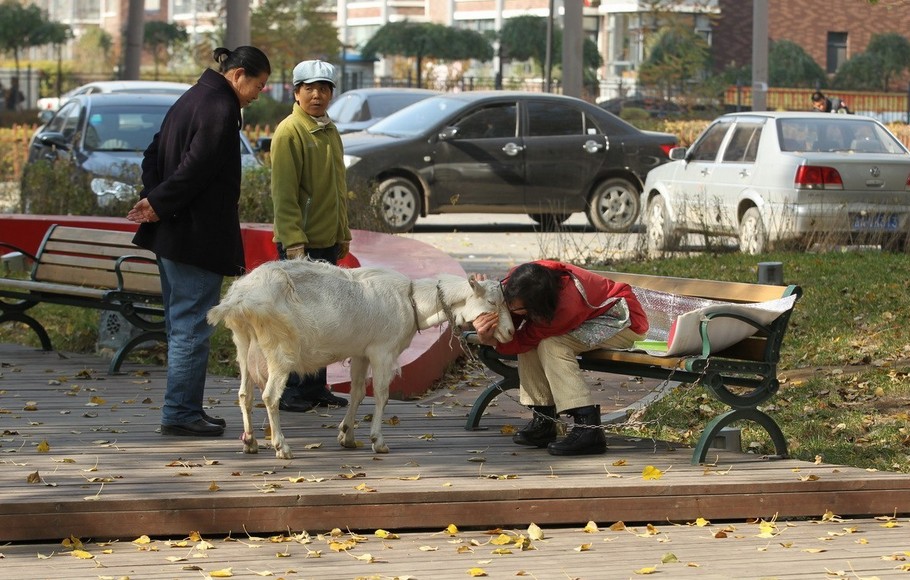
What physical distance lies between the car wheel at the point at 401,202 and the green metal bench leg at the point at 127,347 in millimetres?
9223

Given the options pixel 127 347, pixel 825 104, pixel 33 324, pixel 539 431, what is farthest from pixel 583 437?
pixel 825 104

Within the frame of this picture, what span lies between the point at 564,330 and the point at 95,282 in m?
4.30

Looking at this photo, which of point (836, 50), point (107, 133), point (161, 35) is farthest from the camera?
point (161, 35)

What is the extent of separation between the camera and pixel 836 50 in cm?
6006

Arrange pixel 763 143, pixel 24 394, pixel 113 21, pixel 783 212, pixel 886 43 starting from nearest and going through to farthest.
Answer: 1. pixel 24 394
2. pixel 783 212
3. pixel 763 143
4. pixel 886 43
5. pixel 113 21

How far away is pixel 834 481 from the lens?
250 inches

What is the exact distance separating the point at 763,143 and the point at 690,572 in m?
10.9

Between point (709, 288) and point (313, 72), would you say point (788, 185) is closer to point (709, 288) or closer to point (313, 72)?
point (709, 288)

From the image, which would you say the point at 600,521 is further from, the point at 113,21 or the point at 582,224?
the point at 113,21

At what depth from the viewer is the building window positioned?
59.7 m

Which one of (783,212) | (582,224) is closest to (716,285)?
(783,212)

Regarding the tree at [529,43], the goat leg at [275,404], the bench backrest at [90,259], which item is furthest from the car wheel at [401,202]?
the tree at [529,43]

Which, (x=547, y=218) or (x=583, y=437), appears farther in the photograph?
(x=547, y=218)

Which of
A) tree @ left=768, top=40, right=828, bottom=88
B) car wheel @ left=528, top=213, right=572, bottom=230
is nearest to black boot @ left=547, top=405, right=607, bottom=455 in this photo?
car wheel @ left=528, top=213, right=572, bottom=230
